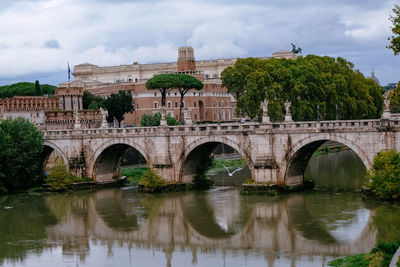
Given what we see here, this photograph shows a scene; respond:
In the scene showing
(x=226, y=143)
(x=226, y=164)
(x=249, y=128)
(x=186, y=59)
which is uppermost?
(x=186, y=59)

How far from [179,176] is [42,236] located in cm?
1526

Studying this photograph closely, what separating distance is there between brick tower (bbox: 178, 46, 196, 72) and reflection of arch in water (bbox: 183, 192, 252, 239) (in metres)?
70.7

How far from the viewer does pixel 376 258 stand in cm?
2595

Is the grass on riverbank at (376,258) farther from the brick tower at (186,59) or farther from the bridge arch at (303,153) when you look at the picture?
the brick tower at (186,59)

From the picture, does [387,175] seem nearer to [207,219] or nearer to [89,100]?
[207,219]

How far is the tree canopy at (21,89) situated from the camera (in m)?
99.6

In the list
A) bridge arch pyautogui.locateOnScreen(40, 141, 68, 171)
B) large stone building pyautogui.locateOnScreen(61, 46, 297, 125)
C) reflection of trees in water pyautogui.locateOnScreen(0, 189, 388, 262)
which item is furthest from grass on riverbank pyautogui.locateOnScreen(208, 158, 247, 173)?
large stone building pyautogui.locateOnScreen(61, 46, 297, 125)

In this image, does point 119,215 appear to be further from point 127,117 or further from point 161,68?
point 161,68

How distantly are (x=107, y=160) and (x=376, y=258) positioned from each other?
3627cm

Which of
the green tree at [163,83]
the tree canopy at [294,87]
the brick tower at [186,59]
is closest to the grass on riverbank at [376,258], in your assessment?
the tree canopy at [294,87]

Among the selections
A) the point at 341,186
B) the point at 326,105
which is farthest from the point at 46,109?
the point at 341,186

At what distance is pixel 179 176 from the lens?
53.3m

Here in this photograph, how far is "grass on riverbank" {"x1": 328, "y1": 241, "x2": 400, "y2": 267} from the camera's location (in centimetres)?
2552

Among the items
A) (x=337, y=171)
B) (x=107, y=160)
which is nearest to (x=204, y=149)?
(x=107, y=160)
